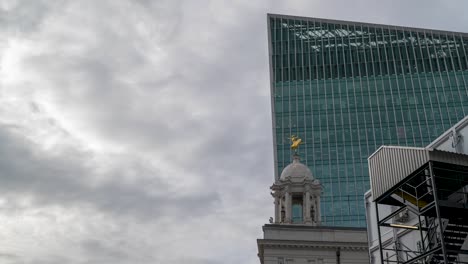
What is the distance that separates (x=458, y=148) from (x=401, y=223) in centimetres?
570

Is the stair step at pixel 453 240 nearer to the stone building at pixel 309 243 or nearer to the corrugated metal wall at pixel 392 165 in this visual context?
the corrugated metal wall at pixel 392 165

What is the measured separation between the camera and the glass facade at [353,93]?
10112 centimetres

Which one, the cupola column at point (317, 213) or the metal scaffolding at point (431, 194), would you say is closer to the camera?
the metal scaffolding at point (431, 194)

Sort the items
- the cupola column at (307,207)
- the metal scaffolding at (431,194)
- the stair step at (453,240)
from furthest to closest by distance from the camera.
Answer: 1. the cupola column at (307,207)
2. the stair step at (453,240)
3. the metal scaffolding at (431,194)

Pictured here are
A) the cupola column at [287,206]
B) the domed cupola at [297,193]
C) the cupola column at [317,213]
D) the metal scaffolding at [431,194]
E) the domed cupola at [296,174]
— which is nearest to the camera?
the metal scaffolding at [431,194]

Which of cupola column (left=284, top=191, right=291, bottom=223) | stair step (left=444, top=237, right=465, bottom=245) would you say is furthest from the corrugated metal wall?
cupola column (left=284, top=191, right=291, bottom=223)

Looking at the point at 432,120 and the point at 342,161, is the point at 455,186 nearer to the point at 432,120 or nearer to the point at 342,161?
the point at 342,161

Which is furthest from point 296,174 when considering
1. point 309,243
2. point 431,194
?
point 431,194

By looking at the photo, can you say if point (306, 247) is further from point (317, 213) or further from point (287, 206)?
point (317, 213)

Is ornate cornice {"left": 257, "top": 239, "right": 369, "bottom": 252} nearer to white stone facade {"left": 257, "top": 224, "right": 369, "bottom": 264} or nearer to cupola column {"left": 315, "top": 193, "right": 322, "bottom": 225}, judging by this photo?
white stone facade {"left": 257, "top": 224, "right": 369, "bottom": 264}

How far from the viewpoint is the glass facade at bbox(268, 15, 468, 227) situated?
101125 mm

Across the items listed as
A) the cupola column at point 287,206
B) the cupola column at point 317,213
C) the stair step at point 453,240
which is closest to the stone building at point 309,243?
the cupola column at point 287,206

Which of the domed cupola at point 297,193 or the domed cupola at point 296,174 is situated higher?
the domed cupola at point 296,174

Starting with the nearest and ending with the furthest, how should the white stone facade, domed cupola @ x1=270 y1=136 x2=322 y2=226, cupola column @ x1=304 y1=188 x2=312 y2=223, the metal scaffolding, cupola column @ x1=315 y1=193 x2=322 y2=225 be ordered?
the metal scaffolding < the white stone facade < cupola column @ x1=304 y1=188 x2=312 y2=223 < cupola column @ x1=315 y1=193 x2=322 y2=225 < domed cupola @ x1=270 y1=136 x2=322 y2=226
